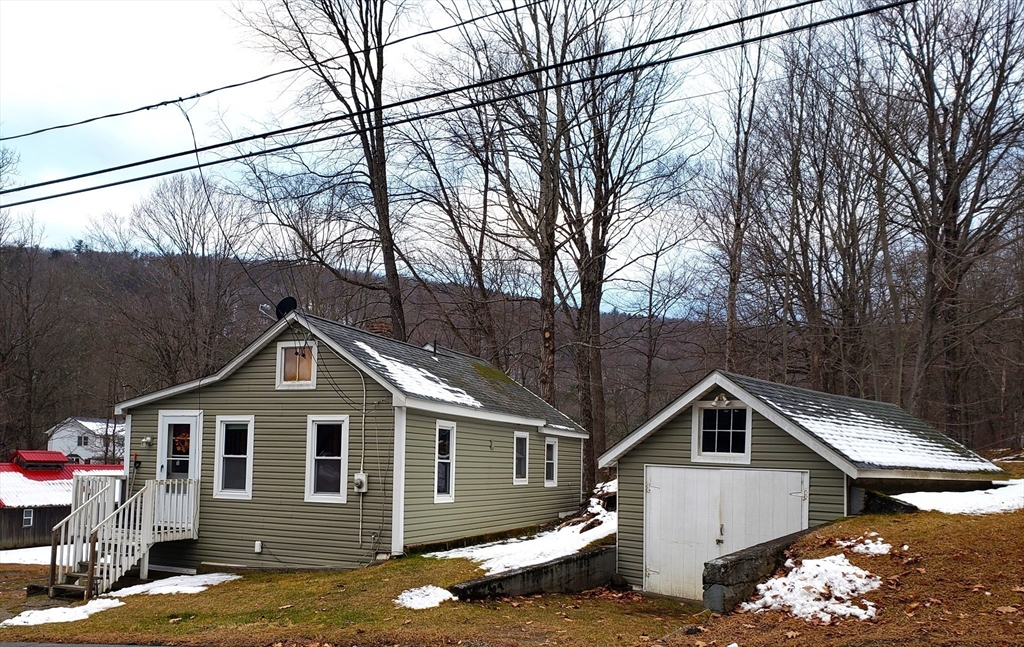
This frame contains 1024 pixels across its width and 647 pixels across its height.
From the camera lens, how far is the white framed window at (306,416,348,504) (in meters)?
16.5

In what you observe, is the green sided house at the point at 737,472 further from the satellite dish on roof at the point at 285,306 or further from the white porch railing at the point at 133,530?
the white porch railing at the point at 133,530

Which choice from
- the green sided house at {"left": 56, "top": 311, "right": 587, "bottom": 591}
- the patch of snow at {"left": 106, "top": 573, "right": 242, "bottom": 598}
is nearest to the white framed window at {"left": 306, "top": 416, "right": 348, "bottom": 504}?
the green sided house at {"left": 56, "top": 311, "right": 587, "bottom": 591}

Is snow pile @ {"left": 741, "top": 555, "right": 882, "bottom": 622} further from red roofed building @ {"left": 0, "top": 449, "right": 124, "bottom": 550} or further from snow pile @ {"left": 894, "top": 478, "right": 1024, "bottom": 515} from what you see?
red roofed building @ {"left": 0, "top": 449, "right": 124, "bottom": 550}

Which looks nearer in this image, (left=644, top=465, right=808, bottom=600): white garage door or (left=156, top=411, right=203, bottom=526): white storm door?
(left=644, top=465, right=808, bottom=600): white garage door

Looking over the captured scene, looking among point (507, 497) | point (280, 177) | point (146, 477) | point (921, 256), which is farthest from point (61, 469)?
point (921, 256)

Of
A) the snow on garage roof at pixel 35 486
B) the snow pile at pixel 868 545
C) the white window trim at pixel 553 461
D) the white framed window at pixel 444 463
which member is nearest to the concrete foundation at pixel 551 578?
the white framed window at pixel 444 463

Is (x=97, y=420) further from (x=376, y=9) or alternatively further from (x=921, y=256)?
(x=921, y=256)

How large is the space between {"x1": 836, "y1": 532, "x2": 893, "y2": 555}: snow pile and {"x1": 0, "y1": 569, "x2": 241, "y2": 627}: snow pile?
10.9m

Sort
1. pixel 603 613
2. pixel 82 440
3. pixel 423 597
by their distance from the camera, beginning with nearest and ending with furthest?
pixel 423 597
pixel 603 613
pixel 82 440

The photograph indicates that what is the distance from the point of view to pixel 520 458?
838 inches

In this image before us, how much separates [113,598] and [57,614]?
4.57 feet

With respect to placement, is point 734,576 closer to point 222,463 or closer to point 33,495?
point 222,463

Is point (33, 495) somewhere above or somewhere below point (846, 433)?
Result: below

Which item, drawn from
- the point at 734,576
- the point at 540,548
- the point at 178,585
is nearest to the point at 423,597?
the point at 540,548
